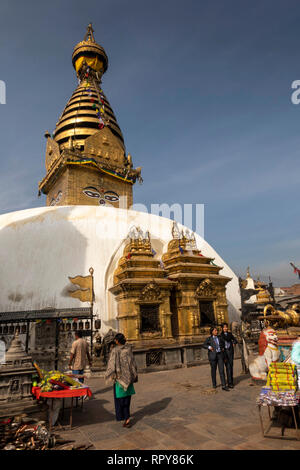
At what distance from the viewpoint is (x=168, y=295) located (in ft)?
41.0

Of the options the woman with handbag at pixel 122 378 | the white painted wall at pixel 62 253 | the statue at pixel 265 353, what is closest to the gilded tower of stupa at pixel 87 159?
the white painted wall at pixel 62 253

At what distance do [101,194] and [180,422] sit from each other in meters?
21.1

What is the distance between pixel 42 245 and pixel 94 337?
209 inches

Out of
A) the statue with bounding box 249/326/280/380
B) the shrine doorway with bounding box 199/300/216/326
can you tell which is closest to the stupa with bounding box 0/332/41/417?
the statue with bounding box 249/326/280/380

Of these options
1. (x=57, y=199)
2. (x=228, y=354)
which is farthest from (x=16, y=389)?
(x=57, y=199)

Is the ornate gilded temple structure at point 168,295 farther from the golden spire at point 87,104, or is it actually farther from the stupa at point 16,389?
the golden spire at point 87,104

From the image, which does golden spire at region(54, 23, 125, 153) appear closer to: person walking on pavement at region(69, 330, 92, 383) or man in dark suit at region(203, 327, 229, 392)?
person walking on pavement at region(69, 330, 92, 383)

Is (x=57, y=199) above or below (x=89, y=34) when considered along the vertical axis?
below

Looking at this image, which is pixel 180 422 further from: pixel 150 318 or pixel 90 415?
pixel 150 318

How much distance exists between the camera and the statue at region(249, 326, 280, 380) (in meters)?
6.80

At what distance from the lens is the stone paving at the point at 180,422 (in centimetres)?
424

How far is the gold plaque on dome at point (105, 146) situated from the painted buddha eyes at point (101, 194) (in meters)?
3.13

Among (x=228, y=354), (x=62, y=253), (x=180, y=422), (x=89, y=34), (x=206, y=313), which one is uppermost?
(x=89, y=34)

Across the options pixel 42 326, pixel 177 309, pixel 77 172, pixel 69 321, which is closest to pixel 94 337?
pixel 69 321
